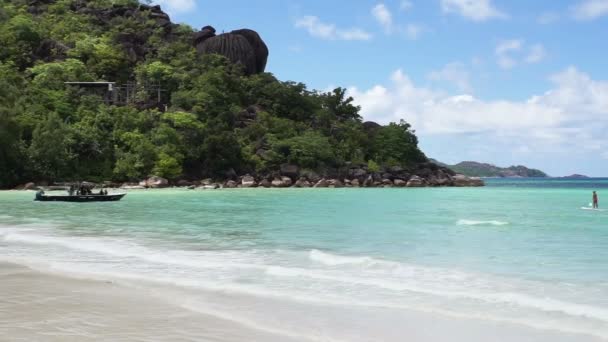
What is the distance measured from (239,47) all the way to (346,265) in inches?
3146

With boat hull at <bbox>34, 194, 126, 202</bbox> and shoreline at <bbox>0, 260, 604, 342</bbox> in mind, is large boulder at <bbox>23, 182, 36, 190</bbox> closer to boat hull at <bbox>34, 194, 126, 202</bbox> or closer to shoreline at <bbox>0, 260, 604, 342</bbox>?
boat hull at <bbox>34, 194, 126, 202</bbox>

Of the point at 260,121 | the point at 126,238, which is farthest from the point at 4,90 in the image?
the point at 126,238

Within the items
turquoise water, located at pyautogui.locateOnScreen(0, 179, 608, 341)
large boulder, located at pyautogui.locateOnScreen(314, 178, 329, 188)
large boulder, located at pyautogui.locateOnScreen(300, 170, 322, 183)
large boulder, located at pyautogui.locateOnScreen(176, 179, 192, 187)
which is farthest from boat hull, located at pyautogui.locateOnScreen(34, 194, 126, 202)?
large boulder, located at pyautogui.locateOnScreen(300, 170, 322, 183)

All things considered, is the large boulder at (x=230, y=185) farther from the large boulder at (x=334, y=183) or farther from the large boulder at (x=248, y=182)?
the large boulder at (x=334, y=183)

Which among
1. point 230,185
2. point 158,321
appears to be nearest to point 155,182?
point 230,185

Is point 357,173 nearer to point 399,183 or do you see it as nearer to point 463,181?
point 399,183

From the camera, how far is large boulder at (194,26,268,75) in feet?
285

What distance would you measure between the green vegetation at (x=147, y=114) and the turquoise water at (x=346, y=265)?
33839 mm

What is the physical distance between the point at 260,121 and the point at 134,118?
58.4 ft

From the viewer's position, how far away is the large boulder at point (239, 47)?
8681 cm

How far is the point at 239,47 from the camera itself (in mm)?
87125

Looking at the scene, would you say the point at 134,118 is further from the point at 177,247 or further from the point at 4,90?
the point at 177,247

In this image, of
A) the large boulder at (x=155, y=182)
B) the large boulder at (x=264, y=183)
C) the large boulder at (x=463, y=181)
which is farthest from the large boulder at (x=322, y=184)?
the large boulder at (x=463, y=181)

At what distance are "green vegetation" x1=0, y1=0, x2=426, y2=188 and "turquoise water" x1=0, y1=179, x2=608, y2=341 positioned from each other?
111 ft
